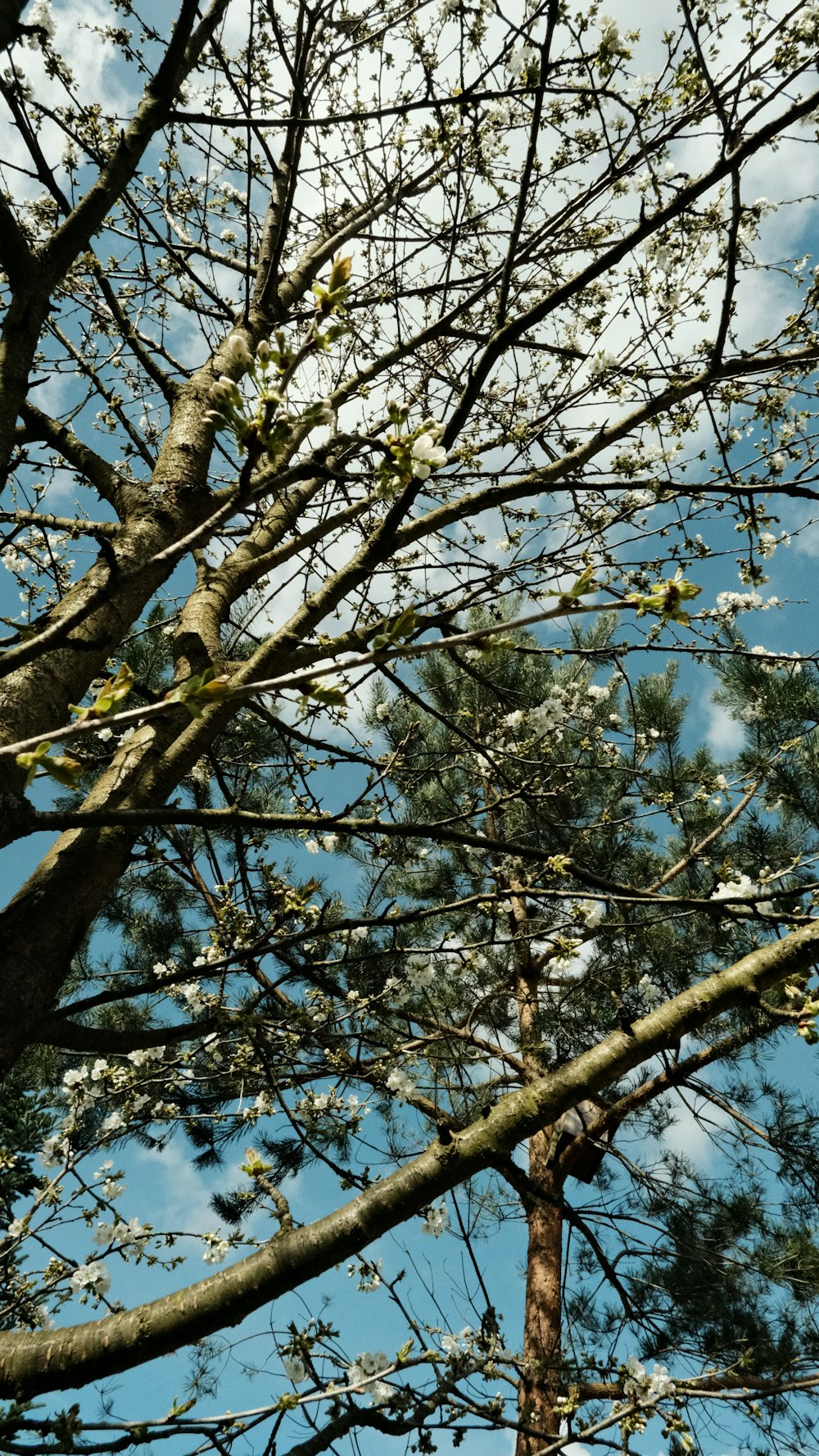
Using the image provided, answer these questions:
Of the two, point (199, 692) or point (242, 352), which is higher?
point (242, 352)

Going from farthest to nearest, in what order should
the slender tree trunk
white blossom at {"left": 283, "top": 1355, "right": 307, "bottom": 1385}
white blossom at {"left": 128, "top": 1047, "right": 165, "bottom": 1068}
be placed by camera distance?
the slender tree trunk < white blossom at {"left": 128, "top": 1047, "right": 165, "bottom": 1068} < white blossom at {"left": 283, "top": 1355, "right": 307, "bottom": 1385}

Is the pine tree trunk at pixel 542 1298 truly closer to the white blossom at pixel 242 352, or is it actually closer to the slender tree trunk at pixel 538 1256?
the slender tree trunk at pixel 538 1256

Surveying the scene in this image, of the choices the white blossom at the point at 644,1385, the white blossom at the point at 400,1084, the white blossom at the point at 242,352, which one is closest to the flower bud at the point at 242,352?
the white blossom at the point at 242,352

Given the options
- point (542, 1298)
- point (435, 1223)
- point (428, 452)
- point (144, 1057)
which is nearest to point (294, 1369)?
point (435, 1223)

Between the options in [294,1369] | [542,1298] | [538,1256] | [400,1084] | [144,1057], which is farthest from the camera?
[538,1256]

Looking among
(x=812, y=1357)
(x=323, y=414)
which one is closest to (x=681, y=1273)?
(x=812, y=1357)

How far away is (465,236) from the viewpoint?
263 centimetres

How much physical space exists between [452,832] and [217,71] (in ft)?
10.4

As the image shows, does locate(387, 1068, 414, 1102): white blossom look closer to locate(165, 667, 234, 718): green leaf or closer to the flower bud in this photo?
locate(165, 667, 234, 718): green leaf

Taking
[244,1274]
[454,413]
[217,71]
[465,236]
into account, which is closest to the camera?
[244,1274]

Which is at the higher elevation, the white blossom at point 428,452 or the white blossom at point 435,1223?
the white blossom at point 428,452

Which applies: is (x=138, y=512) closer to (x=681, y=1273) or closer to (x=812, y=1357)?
(x=812, y=1357)

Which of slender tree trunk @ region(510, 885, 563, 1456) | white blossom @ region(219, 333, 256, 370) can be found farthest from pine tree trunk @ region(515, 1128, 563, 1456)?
white blossom @ region(219, 333, 256, 370)

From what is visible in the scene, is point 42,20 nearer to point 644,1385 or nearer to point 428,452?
point 428,452
